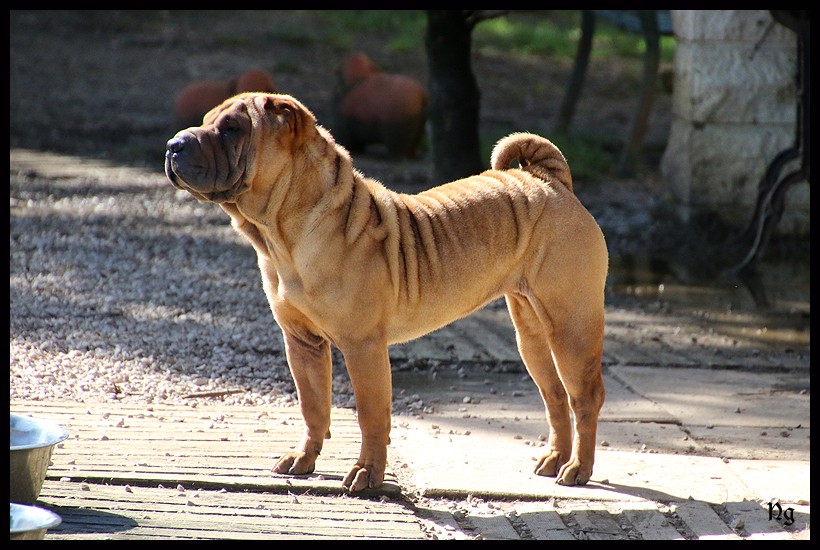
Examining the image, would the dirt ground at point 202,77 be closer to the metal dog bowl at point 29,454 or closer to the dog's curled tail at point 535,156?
the dog's curled tail at point 535,156

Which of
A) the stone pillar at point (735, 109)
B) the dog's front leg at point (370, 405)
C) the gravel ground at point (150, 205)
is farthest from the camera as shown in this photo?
the stone pillar at point (735, 109)

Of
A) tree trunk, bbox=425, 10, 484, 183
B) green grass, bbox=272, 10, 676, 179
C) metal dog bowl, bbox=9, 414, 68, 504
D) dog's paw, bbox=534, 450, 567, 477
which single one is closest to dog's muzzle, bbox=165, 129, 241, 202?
metal dog bowl, bbox=9, 414, 68, 504

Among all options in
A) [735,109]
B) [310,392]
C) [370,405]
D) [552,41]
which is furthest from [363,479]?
[552,41]

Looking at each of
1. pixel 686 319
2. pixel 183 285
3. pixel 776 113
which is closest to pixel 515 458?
pixel 686 319

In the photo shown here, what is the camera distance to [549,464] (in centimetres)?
463

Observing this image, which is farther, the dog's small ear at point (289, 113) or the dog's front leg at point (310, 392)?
the dog's front leg at point (310, 392)

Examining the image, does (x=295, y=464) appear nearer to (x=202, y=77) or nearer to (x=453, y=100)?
(x=453, y=100)

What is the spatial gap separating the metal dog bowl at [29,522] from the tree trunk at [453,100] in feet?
24.4

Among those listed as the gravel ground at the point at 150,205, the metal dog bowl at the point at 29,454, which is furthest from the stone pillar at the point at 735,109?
the metal dog bowl at the point at 29,454

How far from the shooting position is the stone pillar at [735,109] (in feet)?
30.6

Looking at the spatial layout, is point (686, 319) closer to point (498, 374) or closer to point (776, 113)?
point (498, 374)

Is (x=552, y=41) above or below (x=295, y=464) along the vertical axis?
above

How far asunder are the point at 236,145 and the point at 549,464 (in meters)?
1.85

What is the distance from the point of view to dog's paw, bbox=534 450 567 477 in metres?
4.62
